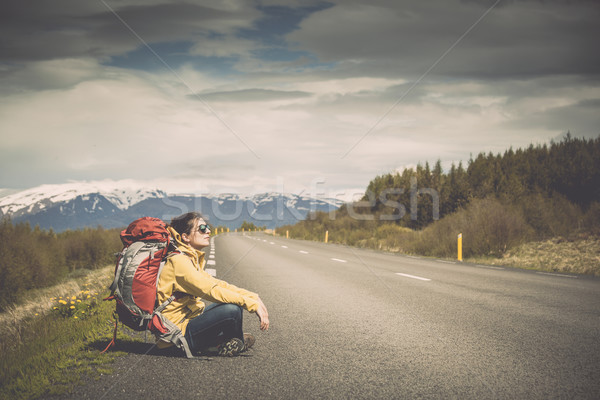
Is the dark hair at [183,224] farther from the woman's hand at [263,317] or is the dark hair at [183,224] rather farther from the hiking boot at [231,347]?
the hiking boot at [231,347]

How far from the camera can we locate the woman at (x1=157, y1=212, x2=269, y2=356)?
3271 millimetres

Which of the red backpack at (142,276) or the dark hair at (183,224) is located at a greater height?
the dark hair at (183,224)

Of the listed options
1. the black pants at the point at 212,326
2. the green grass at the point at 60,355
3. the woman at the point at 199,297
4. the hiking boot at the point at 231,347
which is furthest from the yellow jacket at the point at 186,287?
the green grass at the point at 60,355

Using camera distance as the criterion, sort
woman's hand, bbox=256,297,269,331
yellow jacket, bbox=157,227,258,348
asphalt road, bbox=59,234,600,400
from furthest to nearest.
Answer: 1. woman's hand, bbox=256,297,269,331
2. yellow jacket, bbox=157,227,258,348
3. asphalt road, bbox=59,234,600,400

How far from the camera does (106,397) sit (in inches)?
109

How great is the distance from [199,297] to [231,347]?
636mm

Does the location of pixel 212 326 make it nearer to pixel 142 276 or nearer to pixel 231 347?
pixel 231 347

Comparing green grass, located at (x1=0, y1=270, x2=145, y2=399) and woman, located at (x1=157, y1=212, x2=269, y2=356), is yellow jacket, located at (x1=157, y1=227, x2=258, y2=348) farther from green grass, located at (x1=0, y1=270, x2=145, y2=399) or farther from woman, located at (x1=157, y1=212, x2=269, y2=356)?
green grass, located at (x1=0, y1=270, x2=145, y2=399)

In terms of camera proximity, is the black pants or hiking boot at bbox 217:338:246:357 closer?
the black pants

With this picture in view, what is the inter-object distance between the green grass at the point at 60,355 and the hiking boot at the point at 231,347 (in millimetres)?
968

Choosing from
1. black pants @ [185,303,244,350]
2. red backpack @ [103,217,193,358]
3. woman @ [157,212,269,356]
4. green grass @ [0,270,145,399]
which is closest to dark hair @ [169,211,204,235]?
woman @ [157,212,269,356]

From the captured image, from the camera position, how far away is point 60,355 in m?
3.64

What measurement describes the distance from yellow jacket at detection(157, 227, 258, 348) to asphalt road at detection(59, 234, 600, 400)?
0.53 m

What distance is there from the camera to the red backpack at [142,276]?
10.2ft
